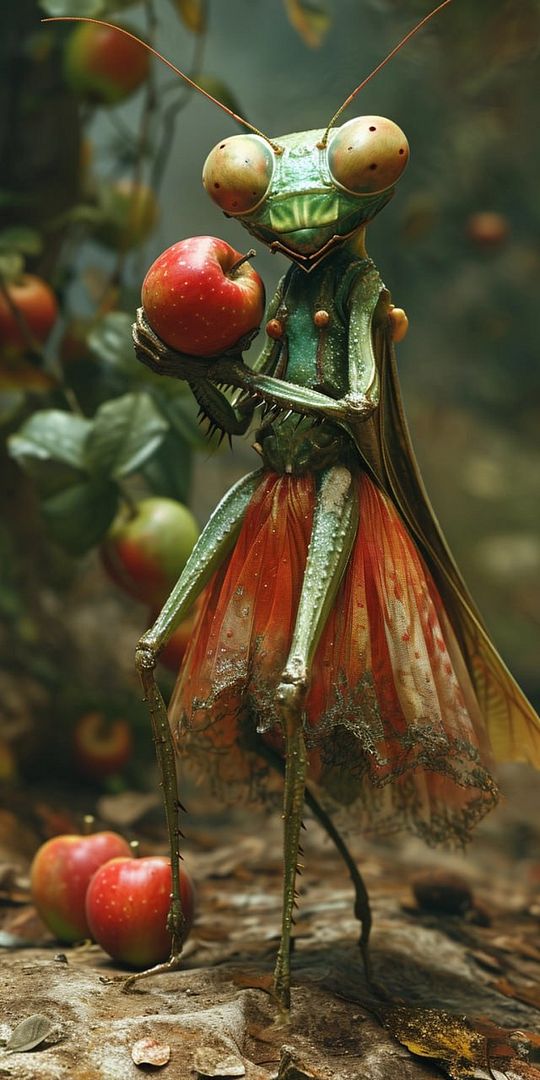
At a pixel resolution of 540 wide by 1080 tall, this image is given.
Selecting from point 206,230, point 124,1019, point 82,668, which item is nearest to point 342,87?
point 206,230

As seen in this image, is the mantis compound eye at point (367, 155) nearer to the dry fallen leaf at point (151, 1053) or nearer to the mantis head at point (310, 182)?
the mantis head at point (310, 182)

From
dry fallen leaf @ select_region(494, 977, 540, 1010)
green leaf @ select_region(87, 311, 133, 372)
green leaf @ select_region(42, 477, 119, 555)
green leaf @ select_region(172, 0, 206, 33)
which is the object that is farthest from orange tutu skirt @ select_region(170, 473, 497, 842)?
green leaf @ select_region(172, 0, 206, 33)

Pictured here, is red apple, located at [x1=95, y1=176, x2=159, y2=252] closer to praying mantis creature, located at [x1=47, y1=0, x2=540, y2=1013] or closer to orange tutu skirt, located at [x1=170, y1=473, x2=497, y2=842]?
praying mantis creature, located at [x1=47, y1=0, x2=540, y2=1013]

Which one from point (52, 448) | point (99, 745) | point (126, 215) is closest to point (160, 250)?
point (126, 215)

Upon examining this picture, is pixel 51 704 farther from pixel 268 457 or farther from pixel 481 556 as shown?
pixel 481 556

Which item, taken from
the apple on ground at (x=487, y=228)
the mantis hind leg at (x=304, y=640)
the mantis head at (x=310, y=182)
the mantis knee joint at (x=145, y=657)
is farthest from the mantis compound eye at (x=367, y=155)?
the apple on ground at (x=487, y=228)

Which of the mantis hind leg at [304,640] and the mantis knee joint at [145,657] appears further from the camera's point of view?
the mantis knee joint at [145,657]
